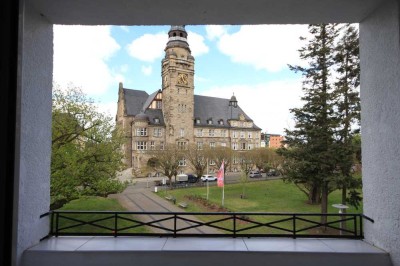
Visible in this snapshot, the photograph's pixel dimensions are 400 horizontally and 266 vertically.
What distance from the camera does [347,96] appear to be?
10.1m

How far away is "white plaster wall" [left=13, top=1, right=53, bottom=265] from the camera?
2777mm

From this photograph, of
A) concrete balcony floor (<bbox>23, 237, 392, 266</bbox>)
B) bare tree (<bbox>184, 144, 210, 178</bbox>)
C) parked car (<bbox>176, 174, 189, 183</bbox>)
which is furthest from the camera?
parked car (<bbox>176, 174, 189, 183</bbox>)

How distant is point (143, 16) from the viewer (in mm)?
3025

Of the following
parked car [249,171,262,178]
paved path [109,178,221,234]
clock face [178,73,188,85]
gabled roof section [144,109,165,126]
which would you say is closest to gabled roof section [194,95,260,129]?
clock face [178,73,188,85]

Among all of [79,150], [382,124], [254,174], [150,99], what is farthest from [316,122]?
[150,99]

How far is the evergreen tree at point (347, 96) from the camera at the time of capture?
9.71 meters

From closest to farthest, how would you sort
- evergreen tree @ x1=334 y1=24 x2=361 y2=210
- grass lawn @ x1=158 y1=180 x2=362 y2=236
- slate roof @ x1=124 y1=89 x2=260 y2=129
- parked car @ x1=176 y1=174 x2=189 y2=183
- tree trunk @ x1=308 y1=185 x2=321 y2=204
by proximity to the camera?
evergreen tree @ x1=334 y1=24 x2=361 y2=210
grass lawn @ x1=158 y1=180 x2=362 y2=236
tree trunk @ x1=308 y1=185 x2=321 y2=204
parked car @ x1=176 y1=174 x2=189 y2=183
slate roof @ x1=124 y1=89 x2=260 y2=129

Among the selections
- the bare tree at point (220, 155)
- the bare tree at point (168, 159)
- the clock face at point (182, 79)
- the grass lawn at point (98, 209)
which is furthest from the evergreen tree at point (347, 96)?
the clock face at point (182, 79)

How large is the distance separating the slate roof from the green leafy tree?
67.1 feet

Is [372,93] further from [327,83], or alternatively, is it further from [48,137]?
[327,83]

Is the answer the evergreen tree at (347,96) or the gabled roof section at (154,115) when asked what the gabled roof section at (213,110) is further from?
the evergreen tree at (347,96)

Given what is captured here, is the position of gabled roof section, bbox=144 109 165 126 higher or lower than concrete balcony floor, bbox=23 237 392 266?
higher

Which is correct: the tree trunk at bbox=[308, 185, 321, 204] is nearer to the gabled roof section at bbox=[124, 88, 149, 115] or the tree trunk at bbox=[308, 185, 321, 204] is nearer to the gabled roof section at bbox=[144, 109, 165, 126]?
the gabled roof section at bbox=[144, 109, 165, 126]

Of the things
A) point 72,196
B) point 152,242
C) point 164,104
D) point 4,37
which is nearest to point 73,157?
point 72,196
